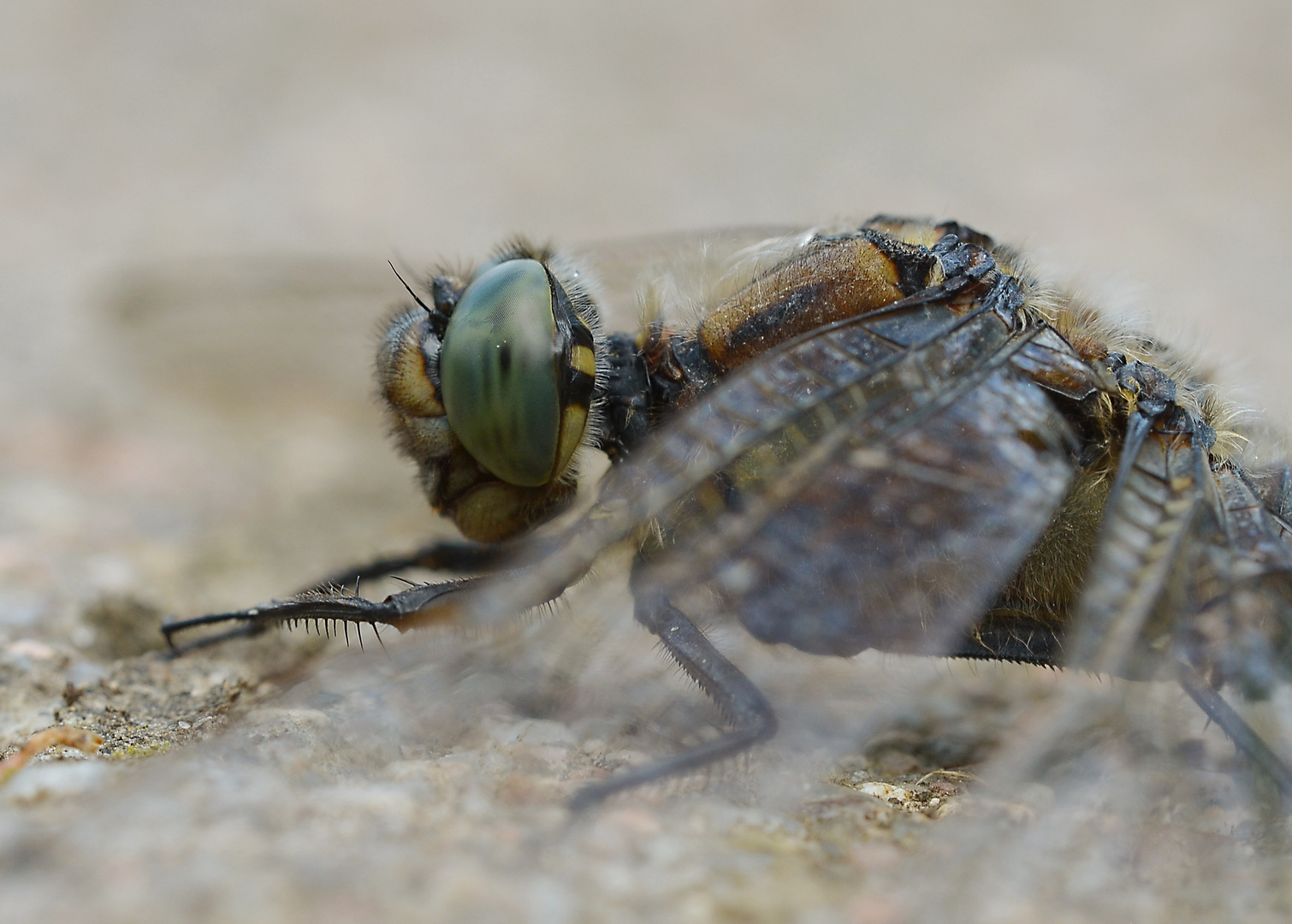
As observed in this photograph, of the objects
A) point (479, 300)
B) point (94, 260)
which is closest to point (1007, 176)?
point (479, 300)

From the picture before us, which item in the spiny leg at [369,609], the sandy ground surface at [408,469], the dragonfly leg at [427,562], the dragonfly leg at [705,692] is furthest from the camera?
the dragonfly leg at [427,562]

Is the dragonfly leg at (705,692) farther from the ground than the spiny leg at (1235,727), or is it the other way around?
the dragonfly leg at (705,692)

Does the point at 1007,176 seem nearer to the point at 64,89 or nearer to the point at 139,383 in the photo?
the point at 139,383

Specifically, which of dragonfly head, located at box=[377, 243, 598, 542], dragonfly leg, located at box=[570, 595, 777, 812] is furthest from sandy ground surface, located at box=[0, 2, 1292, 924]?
dragonfly head, located at box=[377, 243, 598, 542]

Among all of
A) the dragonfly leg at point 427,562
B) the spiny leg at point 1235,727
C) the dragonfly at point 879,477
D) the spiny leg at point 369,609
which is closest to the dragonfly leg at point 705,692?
the dragonfly at point 879,477

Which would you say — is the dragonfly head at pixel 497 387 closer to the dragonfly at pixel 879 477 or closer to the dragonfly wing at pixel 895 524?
the dragonfly at pixel 879 477

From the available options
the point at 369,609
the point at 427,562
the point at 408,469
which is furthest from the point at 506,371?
the point at 408,469
